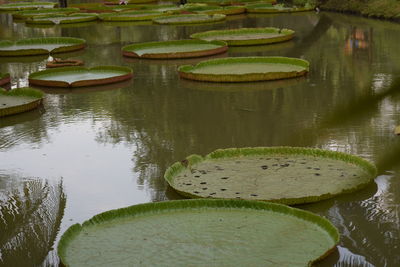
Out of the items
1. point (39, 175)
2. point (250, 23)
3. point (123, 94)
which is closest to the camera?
point (39, 175)

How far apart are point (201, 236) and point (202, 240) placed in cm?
6

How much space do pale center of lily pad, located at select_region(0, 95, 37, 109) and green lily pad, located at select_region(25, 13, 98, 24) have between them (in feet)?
32.1

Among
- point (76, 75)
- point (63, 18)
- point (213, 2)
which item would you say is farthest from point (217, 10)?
point (76, 75)

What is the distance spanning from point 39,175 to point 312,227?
2.50 m

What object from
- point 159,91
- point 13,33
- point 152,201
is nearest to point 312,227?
point 152,201

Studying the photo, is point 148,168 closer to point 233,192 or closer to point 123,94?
point 233,192

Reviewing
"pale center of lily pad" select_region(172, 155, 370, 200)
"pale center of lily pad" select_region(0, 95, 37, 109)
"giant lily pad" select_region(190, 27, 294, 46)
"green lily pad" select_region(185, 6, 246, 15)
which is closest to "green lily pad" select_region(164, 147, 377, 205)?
"pale center of lily pad" select_region(172, 155, 370, 200)

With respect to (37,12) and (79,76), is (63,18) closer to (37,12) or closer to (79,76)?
(37,12)

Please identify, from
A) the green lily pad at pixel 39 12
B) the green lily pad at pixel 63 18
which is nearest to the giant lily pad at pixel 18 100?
the green lily pad at pixel 63 18

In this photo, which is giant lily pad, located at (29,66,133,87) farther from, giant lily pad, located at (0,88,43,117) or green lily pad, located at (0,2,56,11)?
green lily pad, located at (0,2,56,11)

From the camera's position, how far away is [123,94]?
916 cm

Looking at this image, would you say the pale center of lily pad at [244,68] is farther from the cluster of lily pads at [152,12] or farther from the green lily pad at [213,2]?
the green lily pad at [213,2]

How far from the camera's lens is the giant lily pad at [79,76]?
9734 mm

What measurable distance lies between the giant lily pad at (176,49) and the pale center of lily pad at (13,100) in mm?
3334
